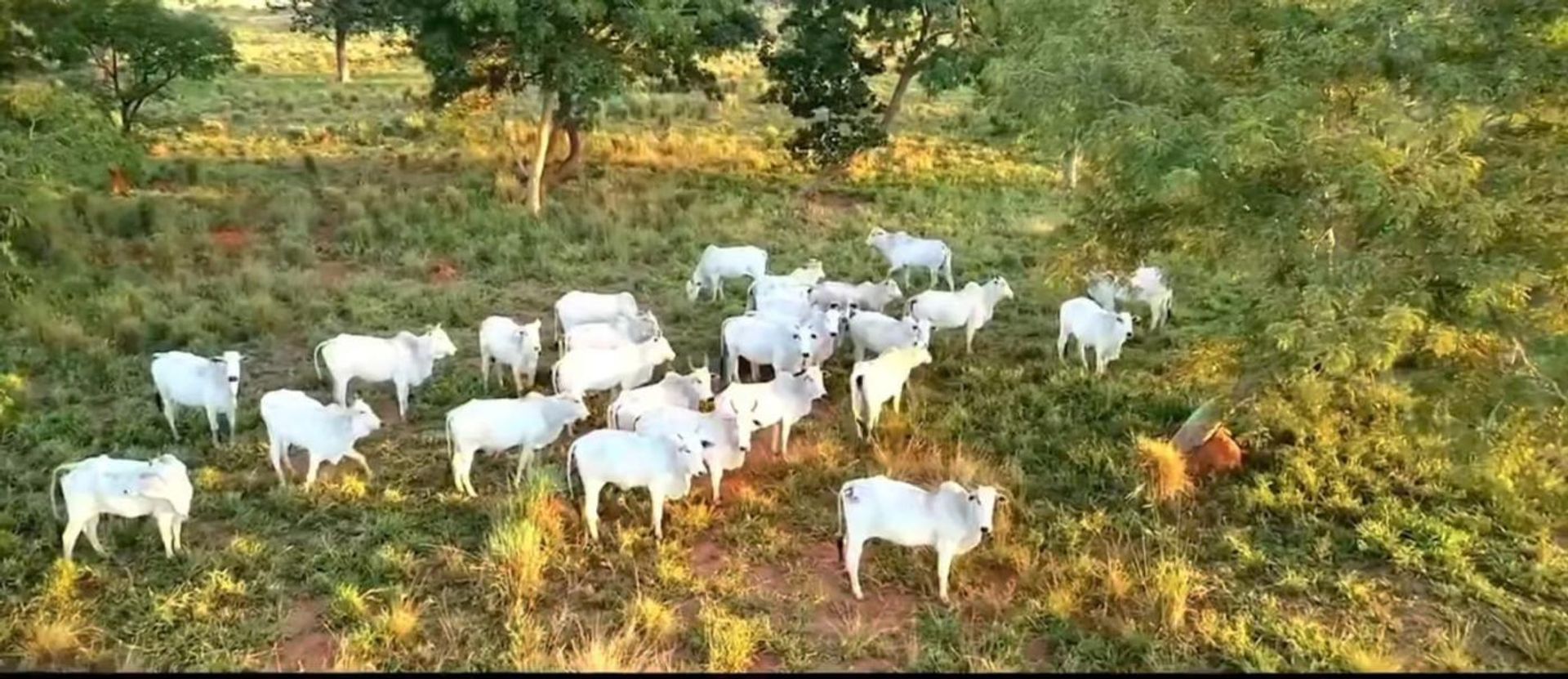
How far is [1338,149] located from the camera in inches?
311

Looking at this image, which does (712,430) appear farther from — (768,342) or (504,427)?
(768,342)

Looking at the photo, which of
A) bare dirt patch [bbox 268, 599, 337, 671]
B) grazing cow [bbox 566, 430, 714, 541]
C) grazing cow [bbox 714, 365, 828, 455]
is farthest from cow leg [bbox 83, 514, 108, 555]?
grazing cow [bbox 714, 365, 828, 455]

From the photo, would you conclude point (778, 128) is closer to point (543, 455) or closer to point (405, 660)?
point (543, 455)

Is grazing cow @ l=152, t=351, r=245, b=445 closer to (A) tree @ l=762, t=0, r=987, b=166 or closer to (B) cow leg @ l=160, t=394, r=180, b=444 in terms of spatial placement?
(B) cow leg @ l=160, t=394, r=180, b=444

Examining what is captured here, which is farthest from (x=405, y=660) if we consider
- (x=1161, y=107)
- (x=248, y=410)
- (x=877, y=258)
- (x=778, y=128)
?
(x=778, y=128)

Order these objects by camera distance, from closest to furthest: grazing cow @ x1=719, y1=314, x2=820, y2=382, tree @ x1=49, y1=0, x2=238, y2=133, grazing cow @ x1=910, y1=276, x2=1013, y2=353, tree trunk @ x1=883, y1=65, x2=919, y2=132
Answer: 1. grazing cow @ x1=719, y1=314, x2=820, y2=382
2. grazing cow @ x1=910, y1=276, x2=1013, y2=353
3. tree @ x1=49, y1=0, x2=238, y2=133
4. tree trunk @ x1=883, y1=65, x2=919, y2=132

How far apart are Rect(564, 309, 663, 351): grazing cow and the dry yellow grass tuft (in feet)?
16.6

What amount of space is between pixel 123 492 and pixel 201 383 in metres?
2.55

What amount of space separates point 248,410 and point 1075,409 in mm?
8216

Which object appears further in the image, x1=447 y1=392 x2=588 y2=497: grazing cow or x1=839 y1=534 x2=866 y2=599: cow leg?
x1=447 y1=392 x2=588 y2=497: grazing cow

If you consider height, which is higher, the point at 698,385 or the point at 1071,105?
the point at 1071,105

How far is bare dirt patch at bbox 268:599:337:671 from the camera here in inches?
296

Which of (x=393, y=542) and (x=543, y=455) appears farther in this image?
(x=543, y=455)

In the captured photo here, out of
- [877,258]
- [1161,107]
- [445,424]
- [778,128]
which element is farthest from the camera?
[778,128]
